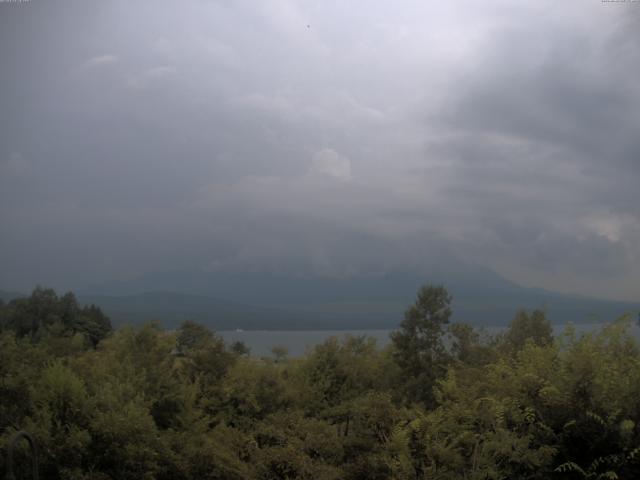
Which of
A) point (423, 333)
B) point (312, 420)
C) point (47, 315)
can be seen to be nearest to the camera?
point (312, 420)

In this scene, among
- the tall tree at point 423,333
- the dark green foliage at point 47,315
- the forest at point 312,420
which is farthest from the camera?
the dark green foliage at point 47,315

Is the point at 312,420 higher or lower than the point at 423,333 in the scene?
lower

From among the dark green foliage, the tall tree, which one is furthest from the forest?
the dark green foliage

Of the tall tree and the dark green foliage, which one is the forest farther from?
the dark green foliage

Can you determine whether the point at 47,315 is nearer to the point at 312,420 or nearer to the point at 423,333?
the point at 423,333

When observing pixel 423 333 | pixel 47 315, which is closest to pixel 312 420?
pixel 423 333

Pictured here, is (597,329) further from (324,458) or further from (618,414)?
(324,458)

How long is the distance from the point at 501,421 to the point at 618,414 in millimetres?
1485

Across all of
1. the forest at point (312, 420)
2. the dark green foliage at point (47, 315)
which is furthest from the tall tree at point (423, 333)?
the dark green foliage at point (47, 315)

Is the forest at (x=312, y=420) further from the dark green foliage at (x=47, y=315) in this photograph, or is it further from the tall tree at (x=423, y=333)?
the dark green foliage at (x=47, y=315)

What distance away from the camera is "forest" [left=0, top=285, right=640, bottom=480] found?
759cm

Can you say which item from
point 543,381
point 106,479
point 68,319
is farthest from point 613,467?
point 68,319

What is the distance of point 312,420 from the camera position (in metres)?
12.5

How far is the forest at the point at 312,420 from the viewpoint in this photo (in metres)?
7.59
